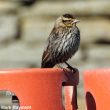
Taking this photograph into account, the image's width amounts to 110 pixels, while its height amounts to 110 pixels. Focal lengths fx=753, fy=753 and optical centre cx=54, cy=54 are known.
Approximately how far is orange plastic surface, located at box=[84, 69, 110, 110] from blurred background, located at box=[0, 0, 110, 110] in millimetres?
4964

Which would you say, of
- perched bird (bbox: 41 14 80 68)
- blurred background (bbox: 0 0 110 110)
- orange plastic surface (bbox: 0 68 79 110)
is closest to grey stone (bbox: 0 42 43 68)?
blurred background (bbox: 0 0 110 110)

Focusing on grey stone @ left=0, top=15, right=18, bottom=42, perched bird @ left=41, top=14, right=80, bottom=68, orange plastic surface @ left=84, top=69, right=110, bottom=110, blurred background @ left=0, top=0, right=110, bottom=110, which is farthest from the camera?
grey stone @ left=0, top=15, right=18, bottom=42

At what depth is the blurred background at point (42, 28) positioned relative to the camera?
9.54 m

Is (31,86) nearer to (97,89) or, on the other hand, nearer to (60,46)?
(97,89)

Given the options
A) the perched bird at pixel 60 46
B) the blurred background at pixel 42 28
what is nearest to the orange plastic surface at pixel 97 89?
the perched bird at pixel 60 46

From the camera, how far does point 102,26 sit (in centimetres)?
970

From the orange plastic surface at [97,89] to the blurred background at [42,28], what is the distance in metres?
4.96

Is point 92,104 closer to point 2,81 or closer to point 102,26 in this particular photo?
point 2,81

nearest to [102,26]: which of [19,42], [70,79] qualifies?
[19,42]

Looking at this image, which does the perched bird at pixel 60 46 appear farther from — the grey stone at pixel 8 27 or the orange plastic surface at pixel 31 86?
the grey stone at pixel 8 27

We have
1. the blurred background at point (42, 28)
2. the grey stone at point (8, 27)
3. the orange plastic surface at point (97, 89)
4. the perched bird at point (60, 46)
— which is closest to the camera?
the orange plastic surface at point (97, 89)

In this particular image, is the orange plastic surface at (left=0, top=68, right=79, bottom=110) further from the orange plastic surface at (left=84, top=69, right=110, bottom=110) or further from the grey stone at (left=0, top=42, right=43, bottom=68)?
the grey stone at (left=0, top=42, right=43, bottom=68)

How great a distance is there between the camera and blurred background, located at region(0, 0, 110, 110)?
31.3ft

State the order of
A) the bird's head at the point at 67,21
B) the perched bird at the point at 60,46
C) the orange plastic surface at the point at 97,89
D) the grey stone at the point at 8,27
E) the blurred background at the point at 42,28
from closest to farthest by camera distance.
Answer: the orange plastic surface at the point at 97,89 → the perched bird at the point at 60,46 → the bird's head at the point at 67,21 → the blurred background at the point at 42,28 → the grey stone at the point at 8,27
